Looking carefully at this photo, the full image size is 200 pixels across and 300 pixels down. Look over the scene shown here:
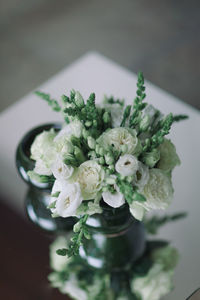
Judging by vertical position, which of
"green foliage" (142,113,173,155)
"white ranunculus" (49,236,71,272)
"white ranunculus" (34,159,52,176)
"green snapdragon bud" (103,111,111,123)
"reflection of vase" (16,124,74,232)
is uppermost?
"green foliage" (142,113,173,155)

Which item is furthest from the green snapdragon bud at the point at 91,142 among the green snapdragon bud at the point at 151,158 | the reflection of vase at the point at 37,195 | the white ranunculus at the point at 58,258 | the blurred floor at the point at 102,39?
the blurred floor at the point at 102,39

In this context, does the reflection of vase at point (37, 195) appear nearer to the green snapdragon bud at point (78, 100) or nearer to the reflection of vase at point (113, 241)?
the reflection of vase at point (113, 241)

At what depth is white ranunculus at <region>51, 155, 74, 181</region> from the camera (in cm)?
82

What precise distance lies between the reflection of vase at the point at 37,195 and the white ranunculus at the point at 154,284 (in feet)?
0.75

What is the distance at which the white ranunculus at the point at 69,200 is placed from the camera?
0.80m

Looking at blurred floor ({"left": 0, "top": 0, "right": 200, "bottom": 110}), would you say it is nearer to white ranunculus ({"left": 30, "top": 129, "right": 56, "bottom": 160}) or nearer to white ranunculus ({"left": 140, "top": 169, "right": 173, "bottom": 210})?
white ranunculus ({"left": 30, "top": 129, "right": 56, "bottom": 160})

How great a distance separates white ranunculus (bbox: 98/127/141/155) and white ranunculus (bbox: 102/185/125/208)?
77 millimetres

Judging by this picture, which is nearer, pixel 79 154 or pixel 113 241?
pixel 79 154

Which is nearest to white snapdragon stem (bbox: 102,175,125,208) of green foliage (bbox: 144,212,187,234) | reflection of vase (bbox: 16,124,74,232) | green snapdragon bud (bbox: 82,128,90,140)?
green snapdragon bud (bbox: 82,128,90,140)

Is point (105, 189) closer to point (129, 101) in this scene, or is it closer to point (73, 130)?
point (73, 130)

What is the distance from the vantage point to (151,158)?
86 centimetres

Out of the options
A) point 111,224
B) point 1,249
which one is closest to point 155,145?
point 111,224

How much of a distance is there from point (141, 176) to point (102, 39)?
2.14m

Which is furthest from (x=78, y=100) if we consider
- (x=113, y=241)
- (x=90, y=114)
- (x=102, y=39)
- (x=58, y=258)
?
(x=102, y=39)
